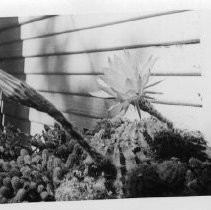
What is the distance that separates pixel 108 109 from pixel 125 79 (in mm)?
208

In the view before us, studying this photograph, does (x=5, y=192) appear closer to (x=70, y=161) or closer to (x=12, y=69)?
(x=70, y=161)

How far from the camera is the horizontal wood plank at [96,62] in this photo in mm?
2434

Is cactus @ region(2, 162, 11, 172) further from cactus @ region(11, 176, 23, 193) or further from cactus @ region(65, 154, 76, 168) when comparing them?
cactus @ region(65, 154, 76, 168)

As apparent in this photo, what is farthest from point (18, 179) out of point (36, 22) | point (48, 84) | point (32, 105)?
point (36, 22)

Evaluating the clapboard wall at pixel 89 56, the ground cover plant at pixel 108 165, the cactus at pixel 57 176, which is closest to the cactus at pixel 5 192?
the ground cover plant at pixel 108 165

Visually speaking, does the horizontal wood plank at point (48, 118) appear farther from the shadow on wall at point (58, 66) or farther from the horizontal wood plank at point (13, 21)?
the horizontal wood plank at point (13, 21)

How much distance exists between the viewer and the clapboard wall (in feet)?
8.01

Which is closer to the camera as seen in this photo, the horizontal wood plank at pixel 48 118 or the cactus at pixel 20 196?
the cactus at pixel 20 196

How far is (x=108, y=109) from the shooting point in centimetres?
249

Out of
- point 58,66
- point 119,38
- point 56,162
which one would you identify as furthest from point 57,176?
point 119,38

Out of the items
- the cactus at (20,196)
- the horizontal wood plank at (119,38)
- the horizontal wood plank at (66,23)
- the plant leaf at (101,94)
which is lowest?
the cactus at (20,196)

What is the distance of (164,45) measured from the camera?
8.08 feet

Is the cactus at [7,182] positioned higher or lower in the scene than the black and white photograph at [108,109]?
lower

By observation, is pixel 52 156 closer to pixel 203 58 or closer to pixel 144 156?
pixel 144 156
